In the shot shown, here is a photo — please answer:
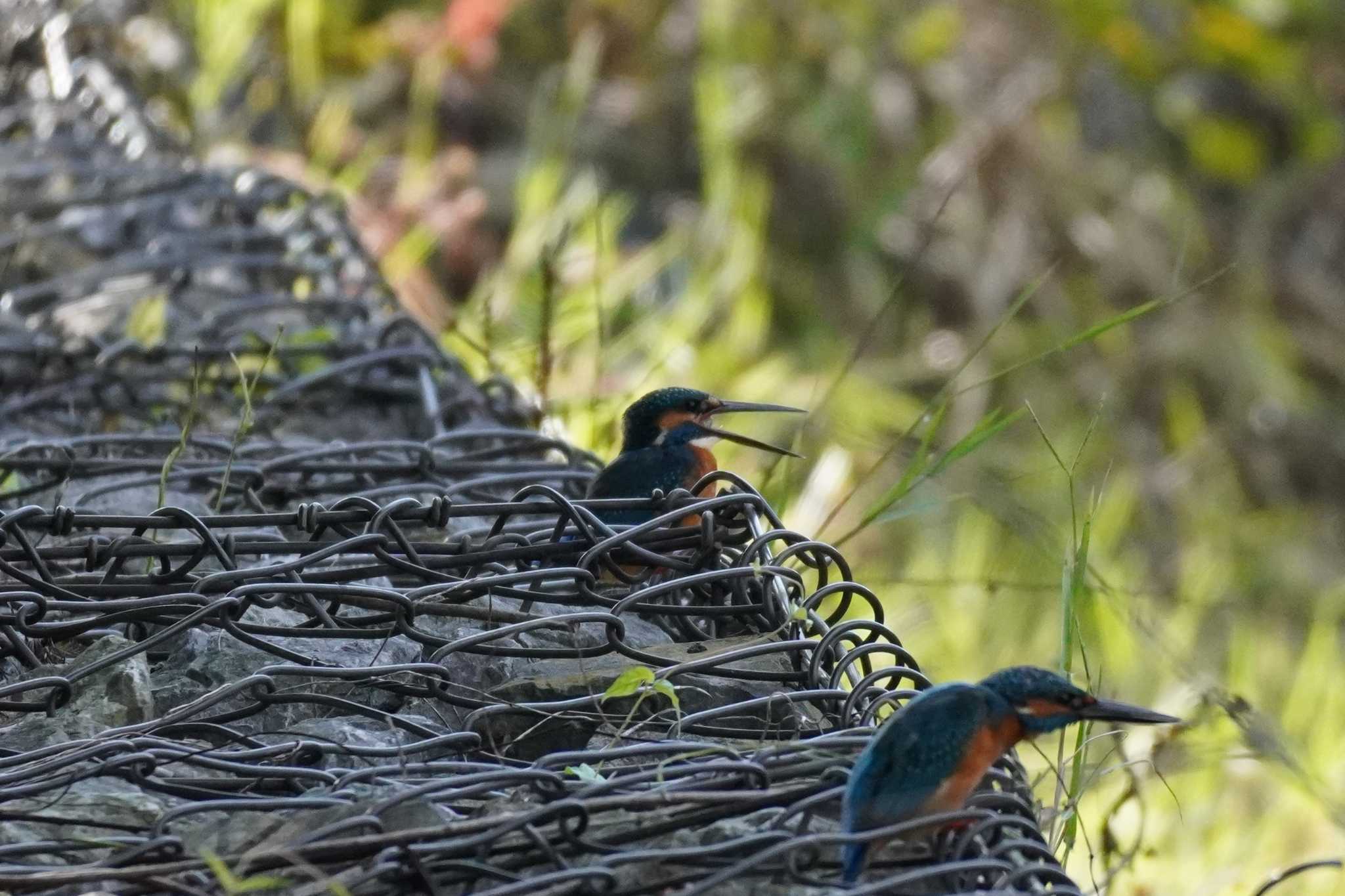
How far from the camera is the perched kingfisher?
2525 millimetres

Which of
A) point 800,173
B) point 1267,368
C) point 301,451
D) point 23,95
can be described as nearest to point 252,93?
point 23,95

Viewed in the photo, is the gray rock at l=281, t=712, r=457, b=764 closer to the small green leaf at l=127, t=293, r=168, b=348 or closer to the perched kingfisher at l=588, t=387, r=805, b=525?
the perched kingfisher at l=588, t=387, r=805, b=525

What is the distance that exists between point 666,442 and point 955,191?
13.7ft

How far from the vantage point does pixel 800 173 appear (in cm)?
745

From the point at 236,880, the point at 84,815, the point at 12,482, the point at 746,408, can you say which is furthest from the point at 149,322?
the point at 236,880

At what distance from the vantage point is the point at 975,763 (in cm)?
139

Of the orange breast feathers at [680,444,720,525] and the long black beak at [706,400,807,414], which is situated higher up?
the long black beak at [706,400,807,414]

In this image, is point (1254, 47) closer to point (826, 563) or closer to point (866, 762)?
point (826, 563)

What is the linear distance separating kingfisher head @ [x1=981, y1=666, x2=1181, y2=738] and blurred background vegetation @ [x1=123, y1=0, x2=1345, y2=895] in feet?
13.7

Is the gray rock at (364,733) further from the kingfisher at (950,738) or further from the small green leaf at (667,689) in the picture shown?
the kingfisher at (950,738)

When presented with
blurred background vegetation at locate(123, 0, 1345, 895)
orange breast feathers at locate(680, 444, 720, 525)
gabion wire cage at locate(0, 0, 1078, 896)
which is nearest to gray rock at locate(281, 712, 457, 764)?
gabion wire cage at locate(0, 0, 1078, 896)

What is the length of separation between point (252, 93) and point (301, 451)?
416 cm

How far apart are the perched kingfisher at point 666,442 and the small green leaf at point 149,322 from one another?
1.23 metres

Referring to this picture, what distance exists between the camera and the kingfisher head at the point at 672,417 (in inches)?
106
